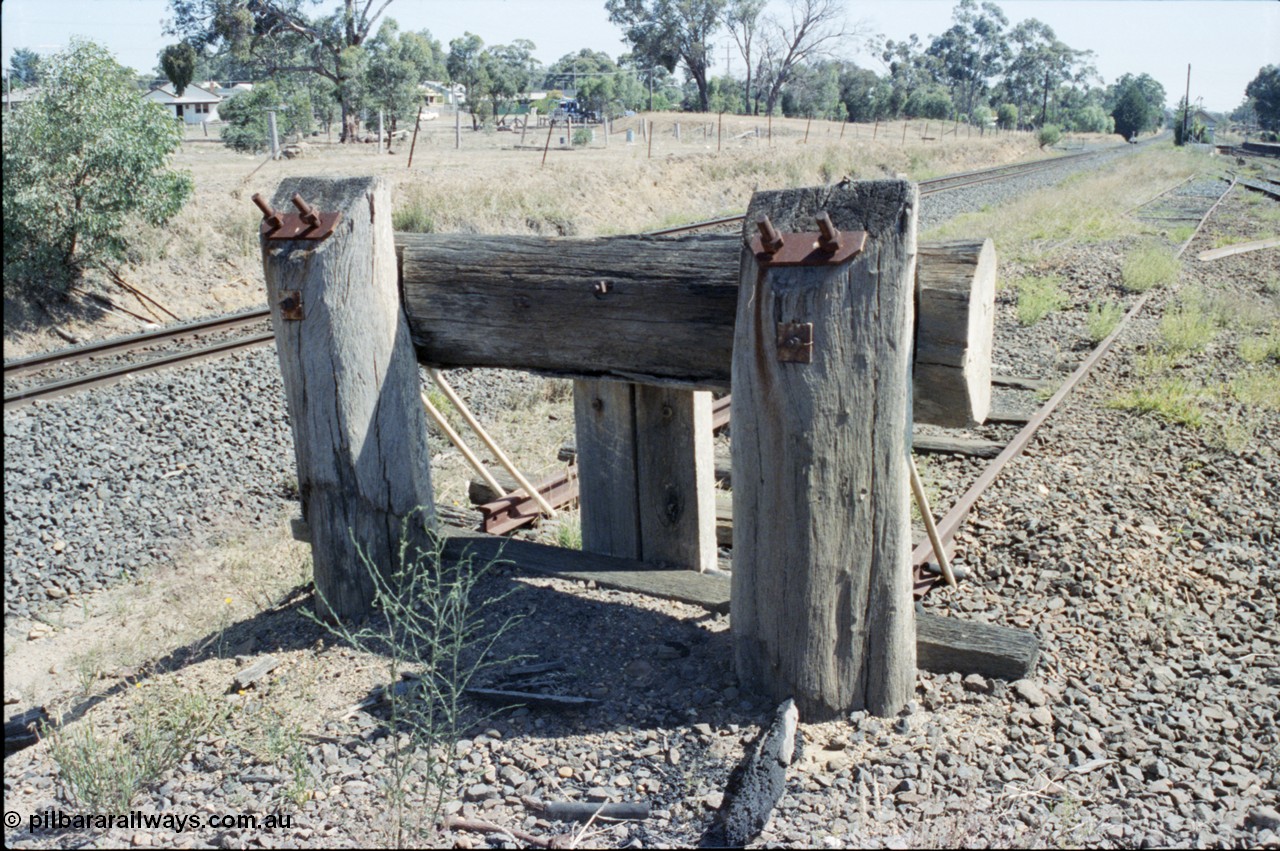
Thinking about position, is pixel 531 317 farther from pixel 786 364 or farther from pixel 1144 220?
pixel 1144 220

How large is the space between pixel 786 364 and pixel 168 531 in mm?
4981

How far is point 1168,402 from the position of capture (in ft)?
21.5

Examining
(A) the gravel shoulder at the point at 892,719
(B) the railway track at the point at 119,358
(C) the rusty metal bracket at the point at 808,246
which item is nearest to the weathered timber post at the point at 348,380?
(A) the gravel shoulder at the point at 892,719

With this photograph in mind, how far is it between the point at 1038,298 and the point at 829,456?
27.9ft

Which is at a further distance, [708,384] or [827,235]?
[708,384]

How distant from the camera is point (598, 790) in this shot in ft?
8.71

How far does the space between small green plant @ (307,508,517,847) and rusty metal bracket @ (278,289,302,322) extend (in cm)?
77

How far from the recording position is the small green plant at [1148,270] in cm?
1133

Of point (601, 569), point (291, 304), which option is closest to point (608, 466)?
point (601, 569)

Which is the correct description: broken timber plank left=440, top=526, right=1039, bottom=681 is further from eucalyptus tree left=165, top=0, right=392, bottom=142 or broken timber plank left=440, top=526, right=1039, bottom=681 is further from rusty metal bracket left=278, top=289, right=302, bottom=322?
eucalyptus tree left=165, top=0, right=392, bottom=142

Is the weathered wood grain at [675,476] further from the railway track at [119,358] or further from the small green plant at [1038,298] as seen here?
the small green plant at [1038,298]

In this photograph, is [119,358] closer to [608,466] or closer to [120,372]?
[120,372]

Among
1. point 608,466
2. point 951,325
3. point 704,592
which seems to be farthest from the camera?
point 608,466

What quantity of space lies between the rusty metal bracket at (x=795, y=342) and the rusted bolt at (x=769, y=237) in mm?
199
